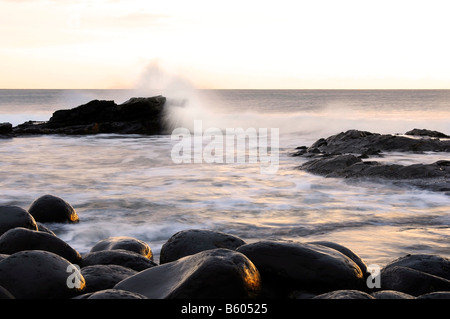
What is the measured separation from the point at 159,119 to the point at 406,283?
70.0 ft

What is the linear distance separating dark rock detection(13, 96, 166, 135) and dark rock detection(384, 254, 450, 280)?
20.0 meters

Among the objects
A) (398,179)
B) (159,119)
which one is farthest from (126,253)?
(159,119)

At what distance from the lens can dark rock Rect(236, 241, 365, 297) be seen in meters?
3.25

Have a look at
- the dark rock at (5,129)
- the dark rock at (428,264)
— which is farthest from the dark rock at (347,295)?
the dark rock at (5,129)

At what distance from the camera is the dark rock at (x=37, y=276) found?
3047mm

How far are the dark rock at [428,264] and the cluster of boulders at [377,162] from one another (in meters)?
5.35

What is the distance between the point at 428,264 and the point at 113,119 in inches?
841

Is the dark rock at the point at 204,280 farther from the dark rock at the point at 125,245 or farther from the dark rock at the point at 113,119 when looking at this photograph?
the dark rock at the point at 113,119

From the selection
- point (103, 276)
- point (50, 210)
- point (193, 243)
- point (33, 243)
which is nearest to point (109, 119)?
point (50, 210)

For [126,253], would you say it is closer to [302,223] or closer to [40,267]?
[40,267]

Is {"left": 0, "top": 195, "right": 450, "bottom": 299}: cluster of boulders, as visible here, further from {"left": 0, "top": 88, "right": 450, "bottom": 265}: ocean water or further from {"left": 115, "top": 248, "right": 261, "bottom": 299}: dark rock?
{"left": 0, "top": 88, "right": 450, "bottom": 265}: ocean water

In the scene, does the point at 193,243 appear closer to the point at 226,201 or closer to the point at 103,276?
the point at 103,276

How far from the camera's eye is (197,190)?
977 cm

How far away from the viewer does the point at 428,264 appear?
3896mm
